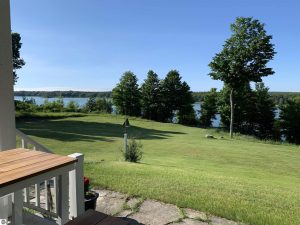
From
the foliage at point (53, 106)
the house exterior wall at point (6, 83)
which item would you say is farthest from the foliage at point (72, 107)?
the house exterior wall at point (6, 83)

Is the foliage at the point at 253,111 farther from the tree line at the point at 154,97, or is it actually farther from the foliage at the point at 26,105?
the foliage at the point at 26,105

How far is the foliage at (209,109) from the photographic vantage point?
39634mm

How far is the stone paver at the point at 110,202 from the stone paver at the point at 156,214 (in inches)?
11.0

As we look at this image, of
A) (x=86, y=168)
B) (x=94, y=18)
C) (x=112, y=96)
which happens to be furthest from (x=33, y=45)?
(x=112, y=96)

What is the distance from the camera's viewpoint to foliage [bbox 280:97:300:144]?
1275 inches

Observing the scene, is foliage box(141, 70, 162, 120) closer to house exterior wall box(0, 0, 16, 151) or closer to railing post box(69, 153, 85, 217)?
railing post box(69, 153, 85, 217)

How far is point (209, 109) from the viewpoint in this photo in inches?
1574

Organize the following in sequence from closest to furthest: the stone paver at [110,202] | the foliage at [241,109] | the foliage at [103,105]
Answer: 1. the stone paver at [110,202]
2. the foliage at [241,109]
3. the foliage at [103,105]

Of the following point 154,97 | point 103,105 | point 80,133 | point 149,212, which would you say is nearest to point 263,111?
point 154,97

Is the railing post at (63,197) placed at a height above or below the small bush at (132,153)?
above

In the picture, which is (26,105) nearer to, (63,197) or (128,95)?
(128,95)

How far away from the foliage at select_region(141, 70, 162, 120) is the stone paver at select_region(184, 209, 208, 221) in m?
36.8

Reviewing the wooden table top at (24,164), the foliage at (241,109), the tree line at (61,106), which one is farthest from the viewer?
the foliage at (241,109)

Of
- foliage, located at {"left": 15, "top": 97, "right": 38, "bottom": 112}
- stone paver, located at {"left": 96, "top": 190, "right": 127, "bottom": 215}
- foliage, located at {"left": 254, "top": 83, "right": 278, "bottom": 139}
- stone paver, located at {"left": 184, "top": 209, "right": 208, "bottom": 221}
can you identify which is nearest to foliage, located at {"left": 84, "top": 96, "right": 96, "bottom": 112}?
foliage, located at {"left": 15, "top": 97, "right": 38, "bottom": 112}
